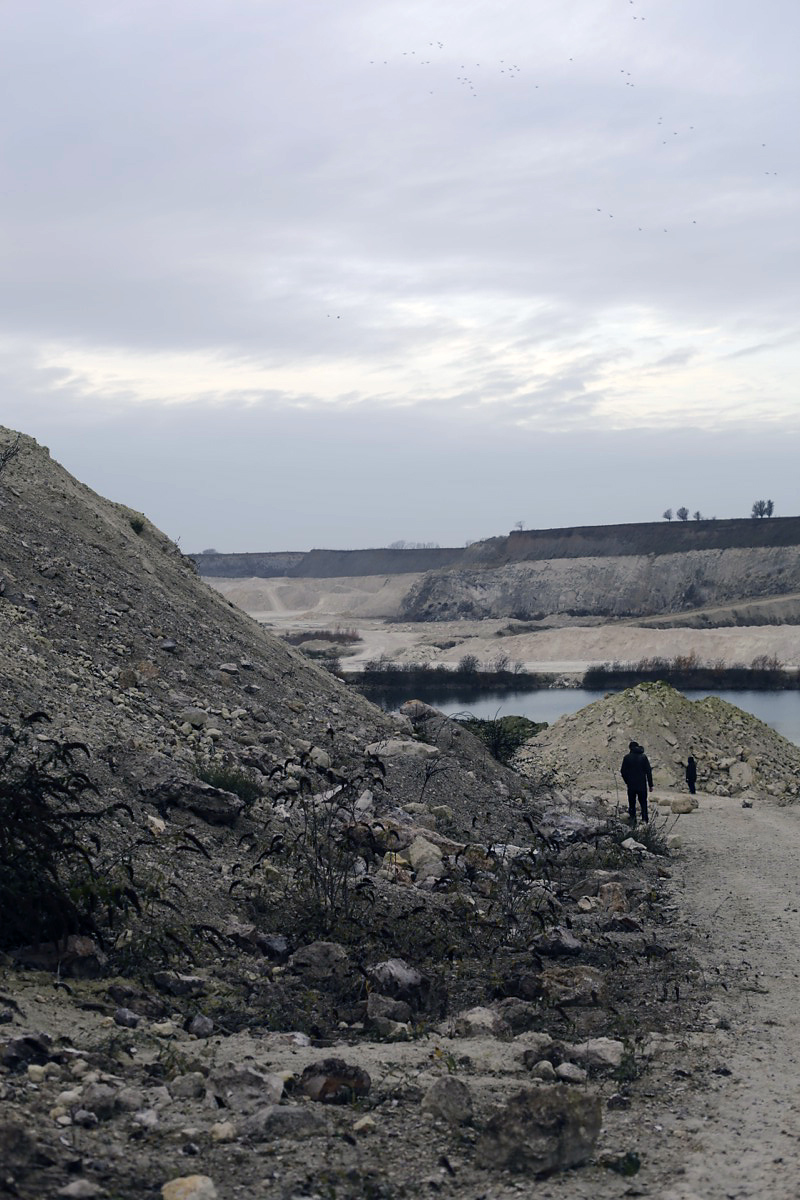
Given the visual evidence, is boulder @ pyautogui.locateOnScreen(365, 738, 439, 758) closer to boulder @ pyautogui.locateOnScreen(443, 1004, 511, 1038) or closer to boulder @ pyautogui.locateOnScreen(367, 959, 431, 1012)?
boulder @ pyautogui.locateOnScreen(367, 959, 431, 1012)

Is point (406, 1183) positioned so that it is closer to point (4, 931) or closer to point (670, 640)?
point (4, 931)

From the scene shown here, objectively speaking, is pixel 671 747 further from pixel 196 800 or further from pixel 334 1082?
pixel 334 1082

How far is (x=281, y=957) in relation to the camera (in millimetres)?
6328

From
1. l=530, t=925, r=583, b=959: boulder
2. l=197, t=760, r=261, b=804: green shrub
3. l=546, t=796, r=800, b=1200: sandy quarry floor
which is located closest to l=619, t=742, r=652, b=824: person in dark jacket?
l=546, t=796, r=800, b=1200: sandy quarry floor

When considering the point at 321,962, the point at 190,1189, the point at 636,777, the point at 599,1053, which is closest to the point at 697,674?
the point at 636,777

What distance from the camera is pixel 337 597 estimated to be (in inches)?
4547

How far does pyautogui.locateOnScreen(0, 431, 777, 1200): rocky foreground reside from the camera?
153 inches

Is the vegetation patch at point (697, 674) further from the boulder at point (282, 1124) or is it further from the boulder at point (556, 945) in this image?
the boulder at point (282, 1124)

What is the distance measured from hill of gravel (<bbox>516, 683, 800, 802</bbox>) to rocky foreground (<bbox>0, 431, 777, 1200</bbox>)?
20.7 feet

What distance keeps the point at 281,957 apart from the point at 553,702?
132 feet

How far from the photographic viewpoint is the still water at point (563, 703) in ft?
129

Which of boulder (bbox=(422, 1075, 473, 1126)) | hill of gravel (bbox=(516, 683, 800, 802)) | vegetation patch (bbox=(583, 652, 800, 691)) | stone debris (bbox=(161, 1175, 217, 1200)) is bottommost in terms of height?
vegetation patch (bbox=(583, 652, 800, 691))

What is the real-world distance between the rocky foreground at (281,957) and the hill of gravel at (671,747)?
6.32m

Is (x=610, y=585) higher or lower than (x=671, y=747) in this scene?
higher
